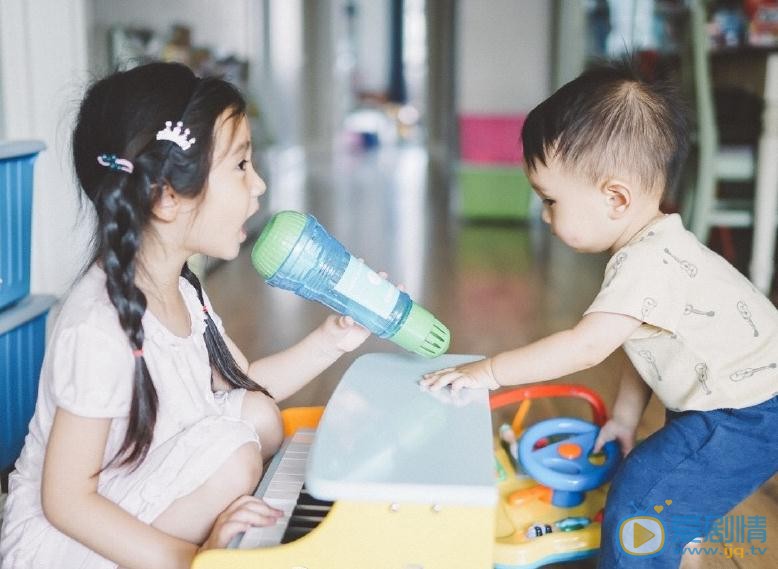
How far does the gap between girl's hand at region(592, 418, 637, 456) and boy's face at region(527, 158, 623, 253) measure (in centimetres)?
25

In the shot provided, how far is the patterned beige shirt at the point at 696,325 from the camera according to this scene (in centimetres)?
84

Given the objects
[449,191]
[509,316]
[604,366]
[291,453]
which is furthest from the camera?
[449,191]

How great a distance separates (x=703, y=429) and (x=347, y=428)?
400 mm

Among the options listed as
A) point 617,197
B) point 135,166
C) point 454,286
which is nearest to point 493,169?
point 454,286

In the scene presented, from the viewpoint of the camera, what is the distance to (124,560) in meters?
0.72

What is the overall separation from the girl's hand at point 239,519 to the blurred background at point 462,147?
17.8 inches

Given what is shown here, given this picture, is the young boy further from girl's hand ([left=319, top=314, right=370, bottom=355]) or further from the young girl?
the young girl

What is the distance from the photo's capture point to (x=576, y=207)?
2.90 ft

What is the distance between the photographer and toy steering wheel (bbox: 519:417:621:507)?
95 centimetres

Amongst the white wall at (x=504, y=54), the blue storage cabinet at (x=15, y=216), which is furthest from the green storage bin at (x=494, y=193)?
the blue storage cabinet at (x=15, y=216)

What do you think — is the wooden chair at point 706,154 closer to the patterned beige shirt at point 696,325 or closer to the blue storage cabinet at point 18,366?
the patterned beige shirt at point 696,325

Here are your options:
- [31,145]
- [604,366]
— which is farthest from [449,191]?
[31,145]

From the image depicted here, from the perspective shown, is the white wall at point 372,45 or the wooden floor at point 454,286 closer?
the wooden floor at point 454,286

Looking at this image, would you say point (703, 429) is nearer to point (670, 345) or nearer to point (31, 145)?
point (670, 345)
